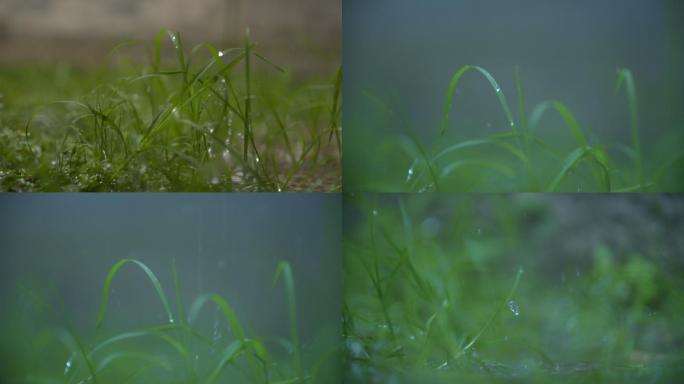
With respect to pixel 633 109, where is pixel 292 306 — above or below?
below

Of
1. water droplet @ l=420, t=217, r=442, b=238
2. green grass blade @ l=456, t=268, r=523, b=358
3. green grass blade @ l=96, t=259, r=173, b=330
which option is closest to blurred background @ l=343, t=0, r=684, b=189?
water droplet @ l=420, t=217, r=442, b=238

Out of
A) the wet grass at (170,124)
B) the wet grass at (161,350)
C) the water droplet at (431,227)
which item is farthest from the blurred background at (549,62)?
the wet grass at (161,350)

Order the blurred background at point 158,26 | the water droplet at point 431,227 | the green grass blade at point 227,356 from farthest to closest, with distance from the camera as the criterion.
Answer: the water droplet at point 431,227 → the green grass blade at point 227,356 → the blurred background at point 158,26

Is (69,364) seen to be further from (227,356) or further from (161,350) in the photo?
(227,356)

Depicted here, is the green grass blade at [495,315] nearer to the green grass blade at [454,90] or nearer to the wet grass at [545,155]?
the wet grass at [545,155]

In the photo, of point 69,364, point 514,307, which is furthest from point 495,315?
point 69,364

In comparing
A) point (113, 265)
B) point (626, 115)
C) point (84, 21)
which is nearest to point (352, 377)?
point (113, 265)

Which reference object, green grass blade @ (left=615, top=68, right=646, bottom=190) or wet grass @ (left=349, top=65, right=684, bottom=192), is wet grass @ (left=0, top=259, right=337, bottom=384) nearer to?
wet grass @ (left=349, top=65, right=684, bottom=192)
